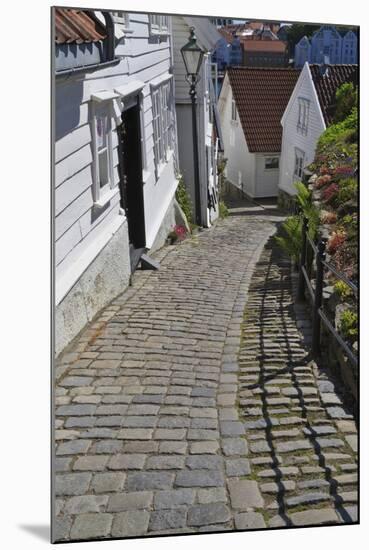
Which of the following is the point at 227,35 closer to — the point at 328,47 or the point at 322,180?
the point at 328,47

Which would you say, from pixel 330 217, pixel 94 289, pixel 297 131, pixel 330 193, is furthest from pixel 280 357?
pixel 297 131

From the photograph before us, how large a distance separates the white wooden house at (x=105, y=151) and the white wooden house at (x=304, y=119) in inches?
23.4

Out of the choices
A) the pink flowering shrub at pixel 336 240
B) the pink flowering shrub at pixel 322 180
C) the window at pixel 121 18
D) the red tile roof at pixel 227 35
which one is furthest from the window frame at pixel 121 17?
the pink flowering shrub at pixel 336 240

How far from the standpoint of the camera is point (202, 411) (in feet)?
9.43

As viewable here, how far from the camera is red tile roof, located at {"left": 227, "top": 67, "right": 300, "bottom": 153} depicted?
299 centimetres

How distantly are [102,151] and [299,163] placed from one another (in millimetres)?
942

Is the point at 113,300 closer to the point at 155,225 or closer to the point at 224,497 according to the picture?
the point at 155,225

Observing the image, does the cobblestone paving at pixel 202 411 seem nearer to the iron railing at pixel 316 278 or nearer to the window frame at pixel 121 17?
the iron railing at pixel 316 278

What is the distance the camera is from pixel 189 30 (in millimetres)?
2977

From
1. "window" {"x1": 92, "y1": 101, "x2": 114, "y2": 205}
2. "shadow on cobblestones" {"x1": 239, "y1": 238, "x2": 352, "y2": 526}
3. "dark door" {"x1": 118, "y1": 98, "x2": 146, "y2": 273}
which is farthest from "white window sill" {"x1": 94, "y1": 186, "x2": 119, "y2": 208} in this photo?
Result: "shadow on cobblestones" {"x1": 239, "y1": 238, "x2": 352, "y2": 526}

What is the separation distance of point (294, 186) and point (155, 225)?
91 centimetres

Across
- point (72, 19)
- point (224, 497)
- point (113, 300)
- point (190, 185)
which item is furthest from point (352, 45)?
point (224, 497)

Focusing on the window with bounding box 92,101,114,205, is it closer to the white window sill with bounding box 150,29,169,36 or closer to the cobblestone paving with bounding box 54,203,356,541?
the white window sill with bounding box 150,29,169,36

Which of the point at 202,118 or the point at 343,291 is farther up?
the point at 202,118
